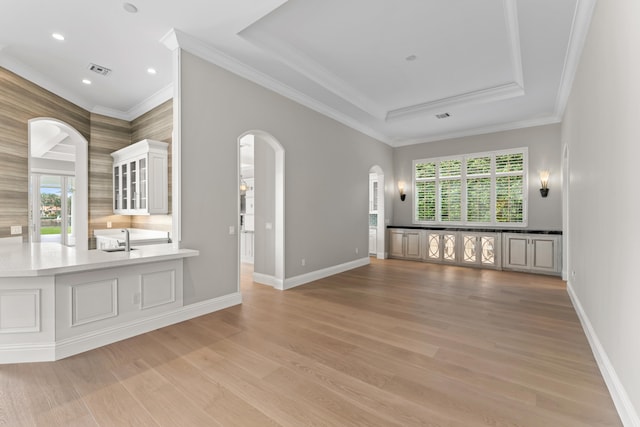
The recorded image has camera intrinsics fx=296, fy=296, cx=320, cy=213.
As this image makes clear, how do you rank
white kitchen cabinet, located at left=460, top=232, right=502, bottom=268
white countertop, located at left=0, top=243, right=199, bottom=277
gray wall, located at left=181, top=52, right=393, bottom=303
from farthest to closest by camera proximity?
white kitchen cabinet, located at left=460, top=232, right=502, bottom=268 → gray wall, located at left=181, top=52, right=393, bottom=303 → white countertop, located at left=0, top=243, right=199, bottom=277

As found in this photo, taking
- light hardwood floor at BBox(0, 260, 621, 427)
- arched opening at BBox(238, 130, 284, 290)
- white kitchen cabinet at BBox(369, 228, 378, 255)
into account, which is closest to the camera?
light hardwood floor at BBox(0, 260, 621, 427)

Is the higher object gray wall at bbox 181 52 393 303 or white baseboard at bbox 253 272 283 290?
gray wall at bbox 181 52 393 303

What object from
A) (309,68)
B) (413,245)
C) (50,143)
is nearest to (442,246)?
(413,245)

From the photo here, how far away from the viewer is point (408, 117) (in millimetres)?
6188

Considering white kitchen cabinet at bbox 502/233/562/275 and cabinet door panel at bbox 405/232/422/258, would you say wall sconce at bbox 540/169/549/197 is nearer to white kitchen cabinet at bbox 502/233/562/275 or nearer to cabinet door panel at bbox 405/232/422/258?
white kitchen cabinet at bbox 502/233/562/275

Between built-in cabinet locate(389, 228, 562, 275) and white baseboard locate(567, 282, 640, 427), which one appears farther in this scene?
built-in cabinet locate(389, 228, 562, 275)

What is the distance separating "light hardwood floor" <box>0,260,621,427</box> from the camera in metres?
1.87

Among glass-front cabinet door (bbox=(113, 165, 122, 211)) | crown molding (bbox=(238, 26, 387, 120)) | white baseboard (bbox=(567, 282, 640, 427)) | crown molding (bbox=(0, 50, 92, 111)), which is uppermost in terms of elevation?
crown molding (bbox=(238, 26, 387, 120))

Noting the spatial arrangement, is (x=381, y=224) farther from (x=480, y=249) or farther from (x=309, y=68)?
(x=309, y=68)

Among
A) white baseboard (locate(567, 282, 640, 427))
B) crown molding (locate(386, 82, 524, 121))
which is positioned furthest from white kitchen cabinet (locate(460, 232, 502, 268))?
white baseboard (locate(567, 282, 640, 427))

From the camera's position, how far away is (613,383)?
2035mm

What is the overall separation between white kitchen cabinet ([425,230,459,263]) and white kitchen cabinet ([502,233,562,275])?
3.26 feet

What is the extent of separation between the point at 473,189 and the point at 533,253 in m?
1.87

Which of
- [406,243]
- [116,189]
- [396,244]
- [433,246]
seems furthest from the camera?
[396,244]
